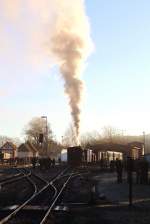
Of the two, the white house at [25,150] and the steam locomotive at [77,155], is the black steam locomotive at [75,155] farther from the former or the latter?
the white house at [25,150]

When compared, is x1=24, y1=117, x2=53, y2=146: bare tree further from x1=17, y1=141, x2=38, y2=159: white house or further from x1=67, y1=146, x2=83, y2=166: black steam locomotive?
x1=67, y1=146, x2=83, y2=166: black steam locomotive

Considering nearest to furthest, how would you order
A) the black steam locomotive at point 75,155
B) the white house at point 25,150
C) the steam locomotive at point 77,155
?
the black steam locomotive at point 75,155, the steam locomotive at point 77,155, the white house at point 25,150

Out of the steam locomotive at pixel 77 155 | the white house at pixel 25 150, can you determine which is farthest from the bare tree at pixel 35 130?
the steam locomotive at pixel 77 155

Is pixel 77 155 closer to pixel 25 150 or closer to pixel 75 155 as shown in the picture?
pixel 75 155

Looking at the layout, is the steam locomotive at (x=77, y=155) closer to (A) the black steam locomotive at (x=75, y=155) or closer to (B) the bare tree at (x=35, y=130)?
(A) the black steam locomotive at (x=75, y=155)

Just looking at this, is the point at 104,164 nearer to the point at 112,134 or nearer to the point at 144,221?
the point at 144,221

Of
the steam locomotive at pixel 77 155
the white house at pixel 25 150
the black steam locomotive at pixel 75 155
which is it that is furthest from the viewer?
the white house at pixel 25 150

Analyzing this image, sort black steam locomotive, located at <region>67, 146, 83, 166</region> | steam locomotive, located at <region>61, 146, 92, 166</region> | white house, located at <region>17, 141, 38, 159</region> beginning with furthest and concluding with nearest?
1. white house, located at <region>17, 141, 38, 159</region>
2. steam locomotive, located at <region>61, 146, 92, 166</region>
3. black steam locomotive, located at <region>67, 146, 83, 166</region>

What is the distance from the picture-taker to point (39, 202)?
17.2 m

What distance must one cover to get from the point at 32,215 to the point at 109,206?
163 inches

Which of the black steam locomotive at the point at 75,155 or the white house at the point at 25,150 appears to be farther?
the white house at the point at 25,150

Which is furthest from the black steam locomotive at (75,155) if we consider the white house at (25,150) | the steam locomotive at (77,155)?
the white house at (25,150)

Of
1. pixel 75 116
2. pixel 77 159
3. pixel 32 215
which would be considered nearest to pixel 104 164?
pixel 77 159

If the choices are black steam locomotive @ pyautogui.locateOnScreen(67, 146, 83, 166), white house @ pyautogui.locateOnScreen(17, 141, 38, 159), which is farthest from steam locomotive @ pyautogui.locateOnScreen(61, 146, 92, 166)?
white house @ pyautogui.locateOnScreen(17, 141, 38, 159)
